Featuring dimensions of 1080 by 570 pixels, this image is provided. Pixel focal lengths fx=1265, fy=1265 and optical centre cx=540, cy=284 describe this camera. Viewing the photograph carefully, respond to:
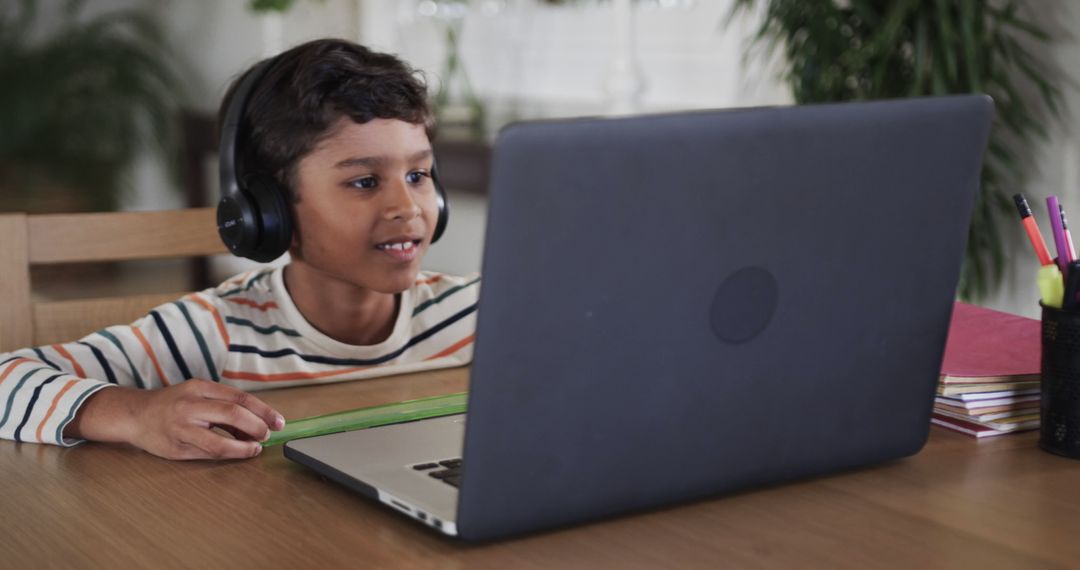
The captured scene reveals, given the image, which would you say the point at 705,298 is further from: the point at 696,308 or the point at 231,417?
the point at 231,417

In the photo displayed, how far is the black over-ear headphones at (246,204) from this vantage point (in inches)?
47.1

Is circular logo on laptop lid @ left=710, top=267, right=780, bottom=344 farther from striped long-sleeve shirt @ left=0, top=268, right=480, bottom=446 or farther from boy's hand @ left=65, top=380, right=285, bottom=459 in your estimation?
striped long-sleeve shirt @ left=0, top=268, right=480, bottom=446

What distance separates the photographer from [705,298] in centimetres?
74

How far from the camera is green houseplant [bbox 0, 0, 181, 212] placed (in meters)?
4.55

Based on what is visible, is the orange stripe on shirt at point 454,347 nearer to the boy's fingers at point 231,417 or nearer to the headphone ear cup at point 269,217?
the headphone ear cup at point 269,217

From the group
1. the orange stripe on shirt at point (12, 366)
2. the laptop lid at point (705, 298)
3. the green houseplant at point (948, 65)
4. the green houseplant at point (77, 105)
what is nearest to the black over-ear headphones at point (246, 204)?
the orange stripe on shirt at point (12, 366)

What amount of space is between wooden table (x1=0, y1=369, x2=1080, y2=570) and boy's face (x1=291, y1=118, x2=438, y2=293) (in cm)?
35

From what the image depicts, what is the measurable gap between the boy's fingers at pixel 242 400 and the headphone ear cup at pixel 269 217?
262 millimetres

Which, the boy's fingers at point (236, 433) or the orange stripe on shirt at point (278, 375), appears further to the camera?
the orange stripe on shirt at point (278, 375)

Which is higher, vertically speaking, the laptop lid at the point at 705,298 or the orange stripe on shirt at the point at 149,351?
the laptop lid at the point at 705,298

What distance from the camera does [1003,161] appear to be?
98.3 inches

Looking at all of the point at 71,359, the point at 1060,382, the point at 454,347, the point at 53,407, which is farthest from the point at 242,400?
the point at 1060,382

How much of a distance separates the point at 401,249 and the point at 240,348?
0.21m

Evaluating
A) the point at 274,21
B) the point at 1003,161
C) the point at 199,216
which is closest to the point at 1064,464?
the point at 199,216
